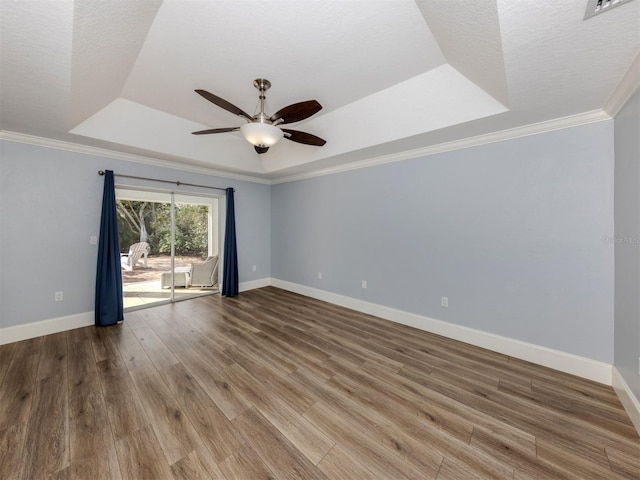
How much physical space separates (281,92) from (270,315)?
3.12 m

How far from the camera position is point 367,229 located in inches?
154

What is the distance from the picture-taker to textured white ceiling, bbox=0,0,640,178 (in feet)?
4.69

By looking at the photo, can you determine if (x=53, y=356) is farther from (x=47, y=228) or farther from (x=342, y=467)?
(x=342, y=467)

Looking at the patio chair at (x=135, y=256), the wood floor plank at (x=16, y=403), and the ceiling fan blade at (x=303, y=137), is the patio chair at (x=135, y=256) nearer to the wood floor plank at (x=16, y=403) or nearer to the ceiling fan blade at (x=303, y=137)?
the wood floor plank at (x=16, y=403)

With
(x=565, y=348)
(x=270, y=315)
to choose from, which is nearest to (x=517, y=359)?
(x=565, y=348)

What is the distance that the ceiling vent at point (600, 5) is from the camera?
117 cm

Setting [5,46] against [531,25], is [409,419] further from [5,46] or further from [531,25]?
[5,46]

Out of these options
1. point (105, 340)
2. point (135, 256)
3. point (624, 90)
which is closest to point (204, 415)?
point (105, 340)

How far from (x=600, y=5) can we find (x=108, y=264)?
5247 mm

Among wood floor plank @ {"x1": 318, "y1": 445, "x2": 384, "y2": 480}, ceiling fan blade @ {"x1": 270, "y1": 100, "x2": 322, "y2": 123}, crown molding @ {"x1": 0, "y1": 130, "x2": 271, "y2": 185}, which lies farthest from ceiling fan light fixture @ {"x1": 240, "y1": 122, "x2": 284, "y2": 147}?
crown molding @ {"x1": 0, "y1": 130, "x2": 271, "y2": 185}

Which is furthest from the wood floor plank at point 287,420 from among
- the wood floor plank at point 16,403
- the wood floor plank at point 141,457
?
the wood floor plank at point 16,403

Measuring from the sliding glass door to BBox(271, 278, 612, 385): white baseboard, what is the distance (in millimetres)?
3179

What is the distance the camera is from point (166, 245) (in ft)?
14.5

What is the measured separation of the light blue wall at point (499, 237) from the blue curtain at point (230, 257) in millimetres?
2234
